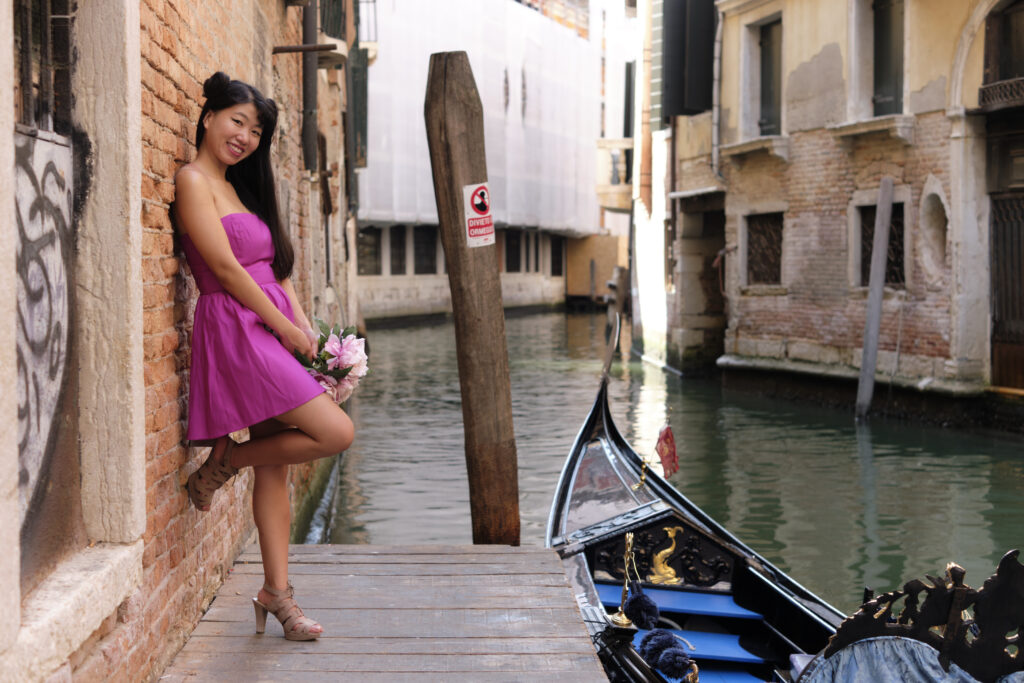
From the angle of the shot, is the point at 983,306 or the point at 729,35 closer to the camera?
the point at 983,306

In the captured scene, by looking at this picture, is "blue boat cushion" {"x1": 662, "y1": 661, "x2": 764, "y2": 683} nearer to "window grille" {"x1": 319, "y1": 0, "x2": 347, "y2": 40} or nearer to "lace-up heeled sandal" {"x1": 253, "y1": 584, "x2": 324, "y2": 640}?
"lace-up heeled sandal" {"x1": 253, "y1": 584, "x2": 324, "y2": 640}

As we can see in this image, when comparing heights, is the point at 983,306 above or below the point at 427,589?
above

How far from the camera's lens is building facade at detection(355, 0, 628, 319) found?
83.7 feet

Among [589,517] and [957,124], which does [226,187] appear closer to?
[589,517]

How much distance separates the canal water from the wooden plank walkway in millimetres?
2526

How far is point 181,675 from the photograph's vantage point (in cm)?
269

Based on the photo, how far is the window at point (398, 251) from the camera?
26.8 m

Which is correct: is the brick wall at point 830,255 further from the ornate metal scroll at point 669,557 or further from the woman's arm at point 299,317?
the woman's arm at point 299,317

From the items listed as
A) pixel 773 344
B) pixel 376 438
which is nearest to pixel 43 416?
pixel 376 438

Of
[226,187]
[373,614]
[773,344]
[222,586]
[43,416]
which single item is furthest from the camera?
[773,344]

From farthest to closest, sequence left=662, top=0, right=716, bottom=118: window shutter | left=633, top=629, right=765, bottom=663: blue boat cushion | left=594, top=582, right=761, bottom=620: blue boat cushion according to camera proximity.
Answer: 1. left=662, top=0, right=716, bottom=118: window shutter
2. left=594, top=582, right=761, bottom=620: blue boat cushion
3. left=633, top=629, right=765, bottom=663: blue boat cushion

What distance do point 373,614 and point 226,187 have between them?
46.9 inches

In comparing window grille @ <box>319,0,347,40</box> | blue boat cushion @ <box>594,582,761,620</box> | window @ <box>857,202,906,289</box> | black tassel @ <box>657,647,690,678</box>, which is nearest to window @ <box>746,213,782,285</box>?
window @ <box>857,202,906,289</box>

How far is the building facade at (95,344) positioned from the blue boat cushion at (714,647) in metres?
1.61
